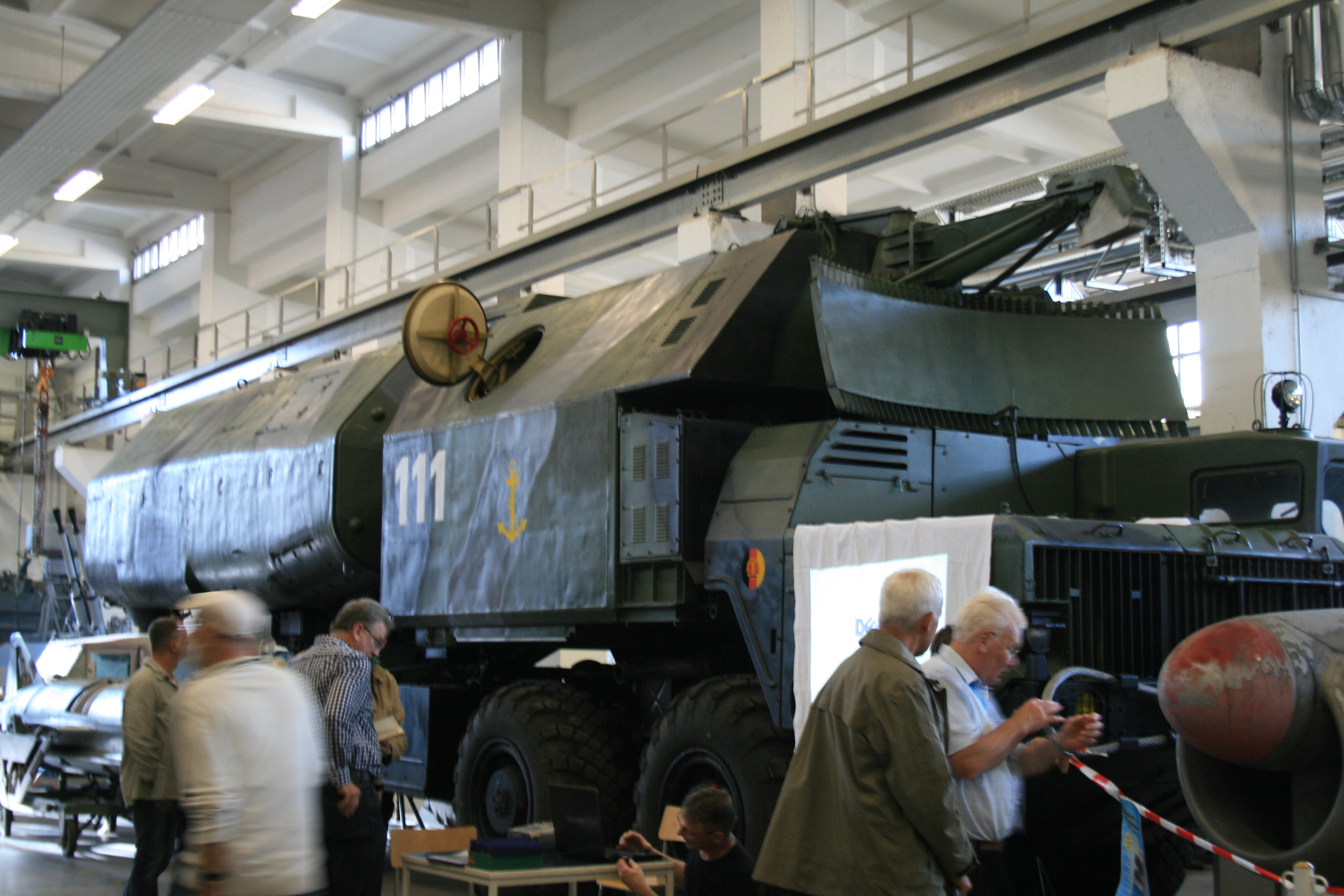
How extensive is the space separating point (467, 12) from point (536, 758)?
46.8 ft

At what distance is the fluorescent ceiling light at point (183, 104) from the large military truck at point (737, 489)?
38.8ft

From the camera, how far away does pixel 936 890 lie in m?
3.98

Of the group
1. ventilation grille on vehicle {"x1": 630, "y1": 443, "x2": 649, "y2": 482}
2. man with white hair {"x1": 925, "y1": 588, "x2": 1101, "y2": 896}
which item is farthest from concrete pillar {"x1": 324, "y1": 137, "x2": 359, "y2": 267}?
man with white hair {"x1": 925, "y1": 588, "x2": 1101, "y2": 896}

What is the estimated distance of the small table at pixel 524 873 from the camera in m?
5.99

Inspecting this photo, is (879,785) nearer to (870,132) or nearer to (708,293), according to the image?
(708,293)

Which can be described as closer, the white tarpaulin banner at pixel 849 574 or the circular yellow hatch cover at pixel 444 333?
the white tarpaulin banner at pixel 849 574

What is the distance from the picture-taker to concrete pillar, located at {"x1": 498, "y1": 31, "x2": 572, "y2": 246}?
20438 mm

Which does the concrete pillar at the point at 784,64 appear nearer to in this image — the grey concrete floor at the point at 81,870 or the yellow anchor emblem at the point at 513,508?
the yellow anchor emblem at the point at 513,508

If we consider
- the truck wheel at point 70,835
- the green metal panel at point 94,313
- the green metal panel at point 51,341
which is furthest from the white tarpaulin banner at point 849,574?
the green metal panel at point 94,313

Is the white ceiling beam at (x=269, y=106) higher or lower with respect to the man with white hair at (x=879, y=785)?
higher

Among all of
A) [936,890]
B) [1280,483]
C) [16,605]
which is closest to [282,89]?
[16,605]

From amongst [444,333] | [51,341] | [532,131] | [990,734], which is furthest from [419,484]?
[51,341]

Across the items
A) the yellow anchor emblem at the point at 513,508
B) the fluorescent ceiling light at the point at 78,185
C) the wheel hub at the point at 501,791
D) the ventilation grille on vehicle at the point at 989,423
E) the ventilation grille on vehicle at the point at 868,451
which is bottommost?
the wheel hub at the point at 501,791

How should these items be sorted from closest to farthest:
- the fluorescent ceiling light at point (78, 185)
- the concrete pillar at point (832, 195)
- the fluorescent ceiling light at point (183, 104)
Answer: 1. the concrete pillar at point (832, 195)
2. the fluorescent ceiling light at point (183, 104)
3. the fluorescent ceiling light at point (78, 185)
